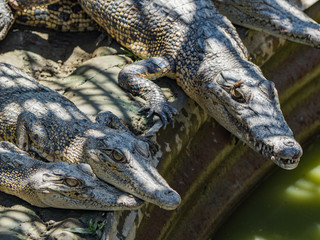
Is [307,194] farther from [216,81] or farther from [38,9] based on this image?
[38,9]

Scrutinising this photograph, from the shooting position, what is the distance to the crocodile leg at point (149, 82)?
450 cm

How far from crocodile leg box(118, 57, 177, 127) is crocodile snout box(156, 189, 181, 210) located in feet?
3.01

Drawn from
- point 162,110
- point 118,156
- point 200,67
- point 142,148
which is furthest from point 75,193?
point 200,67

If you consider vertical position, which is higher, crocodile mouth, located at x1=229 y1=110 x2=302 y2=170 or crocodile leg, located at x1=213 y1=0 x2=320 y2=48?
crocodile leg, located at x1=213 y1=0 x2=320 y2=48

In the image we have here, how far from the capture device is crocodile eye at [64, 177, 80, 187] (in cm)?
364

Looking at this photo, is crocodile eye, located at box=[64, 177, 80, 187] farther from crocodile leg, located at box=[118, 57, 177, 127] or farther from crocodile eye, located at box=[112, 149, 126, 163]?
crocodile leg, located at box=[118, 57, 177, 127]

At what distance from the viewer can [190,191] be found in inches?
181

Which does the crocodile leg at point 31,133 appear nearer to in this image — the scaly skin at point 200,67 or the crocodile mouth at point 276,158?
the scaly skin at point 200,67

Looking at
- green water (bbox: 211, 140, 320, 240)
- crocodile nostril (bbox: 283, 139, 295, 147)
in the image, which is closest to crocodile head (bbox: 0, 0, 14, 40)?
green water (bbox: 211, 140, 320, 240)

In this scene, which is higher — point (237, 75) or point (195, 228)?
point (237, 75)

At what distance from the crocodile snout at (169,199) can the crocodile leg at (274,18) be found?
8.60 feet

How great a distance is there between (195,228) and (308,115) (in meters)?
1.99

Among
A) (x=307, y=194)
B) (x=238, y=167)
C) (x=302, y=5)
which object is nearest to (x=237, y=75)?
(x=238, y=167)

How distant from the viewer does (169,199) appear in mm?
3553
